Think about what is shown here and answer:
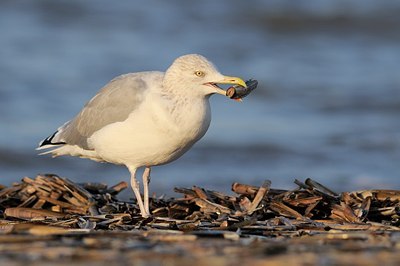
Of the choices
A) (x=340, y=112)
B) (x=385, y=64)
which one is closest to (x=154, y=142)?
(x=340, y=112)

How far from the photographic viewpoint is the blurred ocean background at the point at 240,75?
12625 mm

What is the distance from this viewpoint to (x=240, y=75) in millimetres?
17406

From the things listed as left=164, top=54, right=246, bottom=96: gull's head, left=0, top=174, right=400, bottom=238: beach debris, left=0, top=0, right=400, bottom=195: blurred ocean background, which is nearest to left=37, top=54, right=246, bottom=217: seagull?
left=164, top=54, right=246, bottom=96: gull's head

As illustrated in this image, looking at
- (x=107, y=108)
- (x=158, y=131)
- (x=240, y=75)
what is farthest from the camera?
(x=240, y=75)

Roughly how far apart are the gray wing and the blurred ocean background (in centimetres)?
368

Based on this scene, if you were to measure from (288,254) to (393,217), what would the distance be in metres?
1.92

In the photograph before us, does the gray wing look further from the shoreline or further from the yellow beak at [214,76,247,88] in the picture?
the yellow beak at [214,76,247,88]

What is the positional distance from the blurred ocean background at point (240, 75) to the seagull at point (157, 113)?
166 inches

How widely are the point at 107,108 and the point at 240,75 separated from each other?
10346mm

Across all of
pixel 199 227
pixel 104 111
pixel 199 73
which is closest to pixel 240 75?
pixel 104 111

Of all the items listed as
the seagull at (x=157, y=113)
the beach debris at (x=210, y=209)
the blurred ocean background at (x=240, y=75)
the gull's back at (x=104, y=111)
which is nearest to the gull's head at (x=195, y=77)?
the seagull at (x=157, y=113)

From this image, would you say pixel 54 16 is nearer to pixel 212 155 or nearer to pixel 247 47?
pixel 247 47

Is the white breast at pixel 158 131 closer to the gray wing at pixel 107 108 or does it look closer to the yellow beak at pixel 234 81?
the gray wing at pixel 107 108

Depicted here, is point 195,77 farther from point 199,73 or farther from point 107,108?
point 107,108
